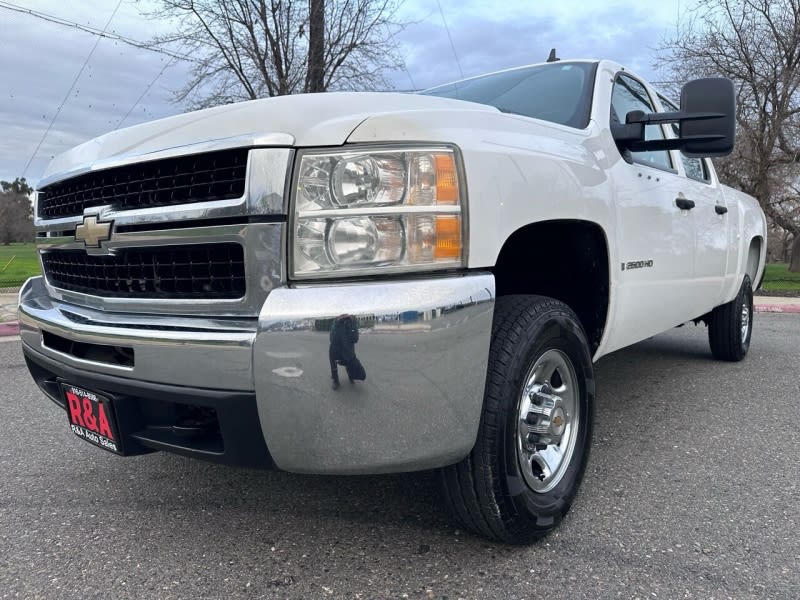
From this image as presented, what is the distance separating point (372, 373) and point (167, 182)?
2.84ft

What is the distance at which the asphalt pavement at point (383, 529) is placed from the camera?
1888 millimetres

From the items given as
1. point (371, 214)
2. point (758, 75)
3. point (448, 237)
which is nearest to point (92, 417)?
point (371, 214)

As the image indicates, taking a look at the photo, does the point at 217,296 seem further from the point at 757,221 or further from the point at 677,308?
the point at 757,221

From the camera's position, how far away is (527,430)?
6.98 ft

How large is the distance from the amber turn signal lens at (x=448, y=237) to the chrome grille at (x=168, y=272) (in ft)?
1.76

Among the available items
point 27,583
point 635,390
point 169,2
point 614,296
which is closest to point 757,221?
point 635,390

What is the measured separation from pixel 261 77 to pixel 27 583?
10525 millimetres

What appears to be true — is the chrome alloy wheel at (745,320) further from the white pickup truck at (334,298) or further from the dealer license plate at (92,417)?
the dealer license plate at (92,417)

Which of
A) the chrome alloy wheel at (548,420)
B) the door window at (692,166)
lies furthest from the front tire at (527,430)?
the door window at (692,166)

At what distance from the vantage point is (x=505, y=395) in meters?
1.85

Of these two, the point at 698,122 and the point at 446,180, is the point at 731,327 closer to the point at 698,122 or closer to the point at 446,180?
the point at 698,122

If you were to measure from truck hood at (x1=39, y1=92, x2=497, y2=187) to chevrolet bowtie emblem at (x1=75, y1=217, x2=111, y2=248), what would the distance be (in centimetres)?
18

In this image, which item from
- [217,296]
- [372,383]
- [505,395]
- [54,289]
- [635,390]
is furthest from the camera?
[635,390]

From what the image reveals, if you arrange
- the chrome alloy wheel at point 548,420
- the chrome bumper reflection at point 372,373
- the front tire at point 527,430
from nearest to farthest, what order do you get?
the chrome bumper reflection at point 372,373 → the front tire at point 527,430 → the chrome alloy wheel at point 548,420
